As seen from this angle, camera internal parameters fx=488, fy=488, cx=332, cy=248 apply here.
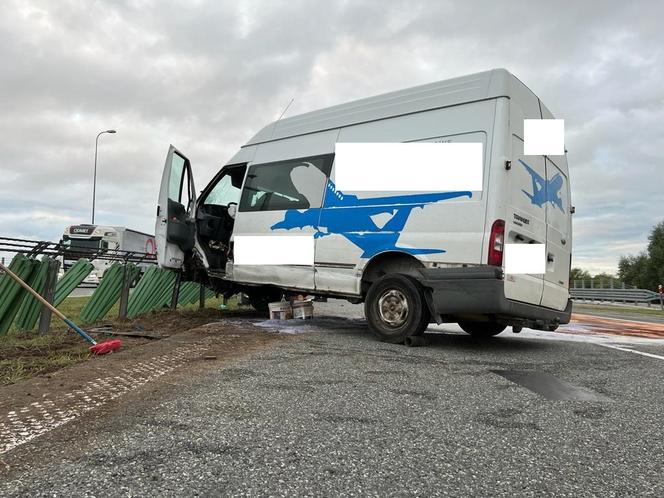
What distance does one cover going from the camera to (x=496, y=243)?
4867 mm

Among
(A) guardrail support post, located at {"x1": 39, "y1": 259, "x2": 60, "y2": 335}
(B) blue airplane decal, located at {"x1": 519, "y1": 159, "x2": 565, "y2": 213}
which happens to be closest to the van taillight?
(B) blue airplane decal, located at {"x1": 519, "y1": 159, "x2": 565, "y2": 213}

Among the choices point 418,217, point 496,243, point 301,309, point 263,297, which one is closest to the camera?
point 496,243

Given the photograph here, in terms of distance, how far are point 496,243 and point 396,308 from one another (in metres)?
1.32

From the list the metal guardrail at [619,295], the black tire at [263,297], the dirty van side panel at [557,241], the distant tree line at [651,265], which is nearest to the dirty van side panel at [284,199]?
the black tire at [263,297]

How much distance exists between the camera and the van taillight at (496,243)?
15.9ft

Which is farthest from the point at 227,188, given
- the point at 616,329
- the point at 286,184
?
the point at 616,329

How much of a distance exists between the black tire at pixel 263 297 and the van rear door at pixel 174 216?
1375 mm

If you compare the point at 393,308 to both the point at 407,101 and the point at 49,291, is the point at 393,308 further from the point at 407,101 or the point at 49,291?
the point at 49,291

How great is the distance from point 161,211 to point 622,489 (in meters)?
6.74

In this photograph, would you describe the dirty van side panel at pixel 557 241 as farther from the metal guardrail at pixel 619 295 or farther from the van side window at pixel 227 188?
the metal guardrail at pixel 619 295

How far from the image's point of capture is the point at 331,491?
6.22 feet

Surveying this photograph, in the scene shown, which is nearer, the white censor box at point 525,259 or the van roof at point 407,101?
the white censor box at point 525,259

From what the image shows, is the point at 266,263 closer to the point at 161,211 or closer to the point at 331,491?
the point at 161,211

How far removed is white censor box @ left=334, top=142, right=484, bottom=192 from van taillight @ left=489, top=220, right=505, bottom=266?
0.44 m
